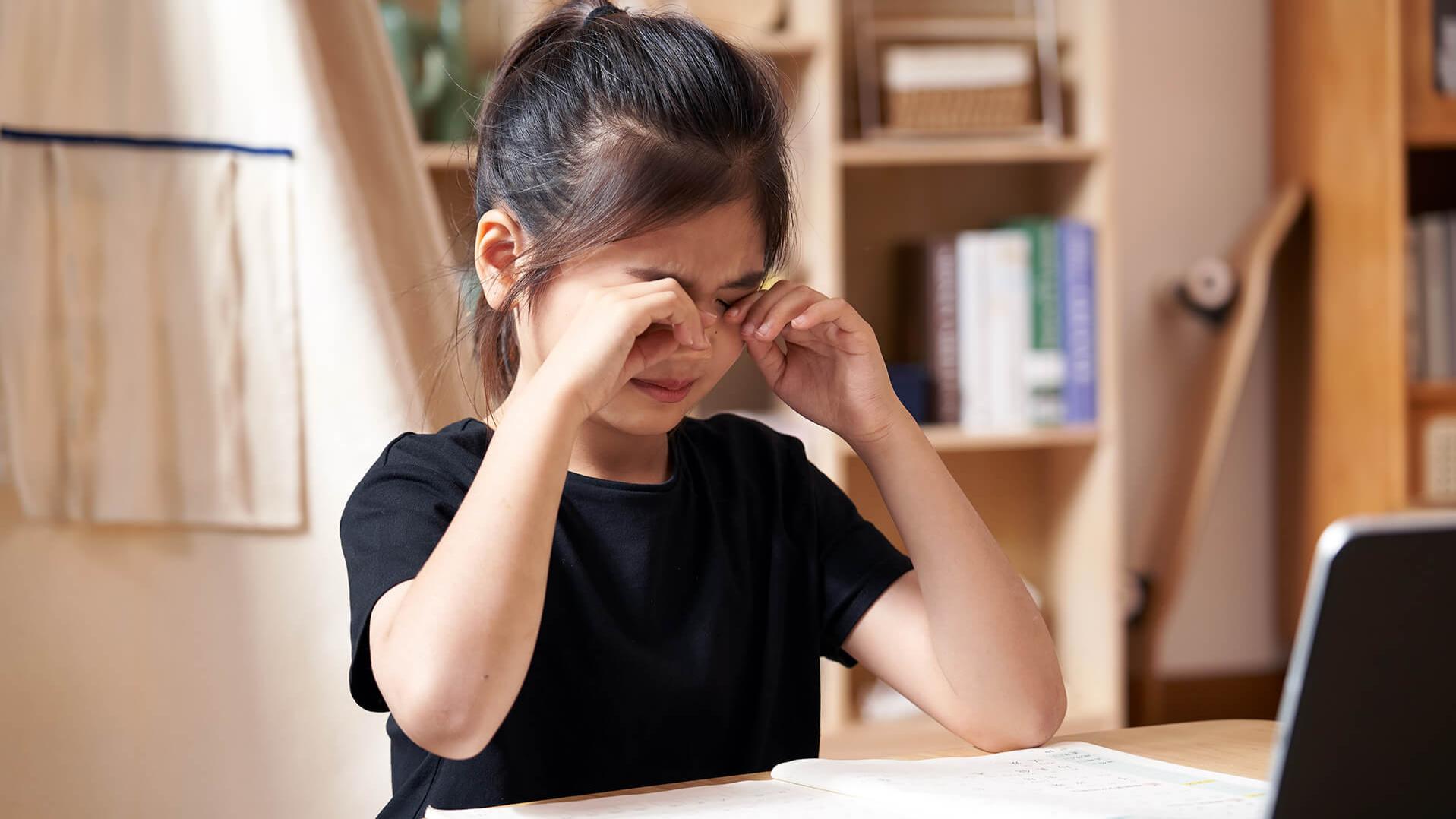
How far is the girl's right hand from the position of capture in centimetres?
78

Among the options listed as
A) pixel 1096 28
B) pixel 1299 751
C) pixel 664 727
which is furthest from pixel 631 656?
pixel 1096 28

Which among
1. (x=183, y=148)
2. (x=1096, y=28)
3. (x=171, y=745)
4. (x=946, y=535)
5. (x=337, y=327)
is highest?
(x=1096, y=28)

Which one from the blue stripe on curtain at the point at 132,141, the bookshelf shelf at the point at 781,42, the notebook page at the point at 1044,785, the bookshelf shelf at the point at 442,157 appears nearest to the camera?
the notebook page at the point at 1044,785

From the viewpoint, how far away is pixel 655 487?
37.0 inches

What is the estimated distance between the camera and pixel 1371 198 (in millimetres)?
2107

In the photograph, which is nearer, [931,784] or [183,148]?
[931,784]

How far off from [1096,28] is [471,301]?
1205mm

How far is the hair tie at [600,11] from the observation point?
943 mm

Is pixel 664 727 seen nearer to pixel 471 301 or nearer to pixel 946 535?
pixel 946 535

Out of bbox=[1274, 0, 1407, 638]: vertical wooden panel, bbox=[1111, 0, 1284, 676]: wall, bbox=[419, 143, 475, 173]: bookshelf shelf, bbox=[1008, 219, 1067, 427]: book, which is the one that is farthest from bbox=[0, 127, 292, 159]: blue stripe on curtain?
bbox=[1274, 0, 1407, 638]: vertical wooden panel

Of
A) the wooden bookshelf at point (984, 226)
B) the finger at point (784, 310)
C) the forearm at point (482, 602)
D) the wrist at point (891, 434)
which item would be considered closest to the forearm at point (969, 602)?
the wrist at point (891, 434)

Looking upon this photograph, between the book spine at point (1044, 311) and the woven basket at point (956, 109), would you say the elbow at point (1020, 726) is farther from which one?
the woven basket at point (956, 109)

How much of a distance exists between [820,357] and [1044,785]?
15.2 inches

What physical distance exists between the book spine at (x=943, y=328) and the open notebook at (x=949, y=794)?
4.37ft
